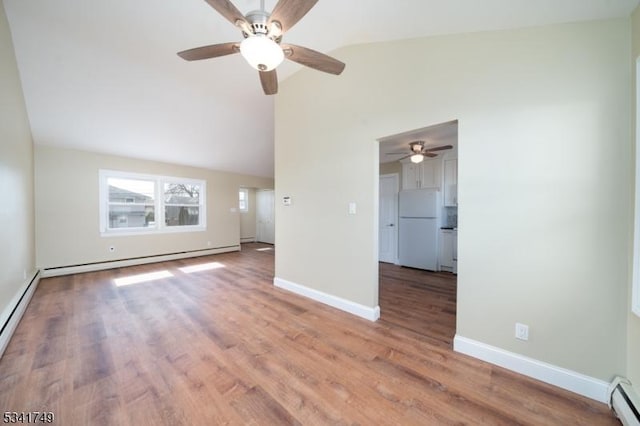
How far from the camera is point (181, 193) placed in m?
5.88

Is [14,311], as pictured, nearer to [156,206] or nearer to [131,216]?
[131,216]

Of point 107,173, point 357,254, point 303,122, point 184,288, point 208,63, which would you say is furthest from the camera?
point 107,173

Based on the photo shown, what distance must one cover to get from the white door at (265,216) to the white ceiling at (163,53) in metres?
3.87

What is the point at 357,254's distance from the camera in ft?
8.66

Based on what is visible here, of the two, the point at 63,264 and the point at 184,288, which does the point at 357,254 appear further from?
the point at 63,264

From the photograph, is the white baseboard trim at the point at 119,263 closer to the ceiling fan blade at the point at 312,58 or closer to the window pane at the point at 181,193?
the window pane at the point at 181,193

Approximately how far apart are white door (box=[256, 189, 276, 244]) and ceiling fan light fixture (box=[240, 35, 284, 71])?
7.03m

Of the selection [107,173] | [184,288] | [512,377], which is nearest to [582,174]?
[512,377]

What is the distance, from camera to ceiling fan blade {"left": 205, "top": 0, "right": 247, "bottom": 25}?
1.32 metres

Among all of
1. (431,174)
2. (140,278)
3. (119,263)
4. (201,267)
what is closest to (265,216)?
(201,267)

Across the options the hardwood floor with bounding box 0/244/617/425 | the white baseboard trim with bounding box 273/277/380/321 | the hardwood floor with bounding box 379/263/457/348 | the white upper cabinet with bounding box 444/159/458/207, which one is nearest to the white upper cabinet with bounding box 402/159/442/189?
the white upper cabinet with bounding box 444/159/458/207

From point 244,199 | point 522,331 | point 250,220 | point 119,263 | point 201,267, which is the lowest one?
point 201,267

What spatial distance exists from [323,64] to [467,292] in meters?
2.25

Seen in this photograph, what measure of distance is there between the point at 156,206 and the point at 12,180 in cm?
289
